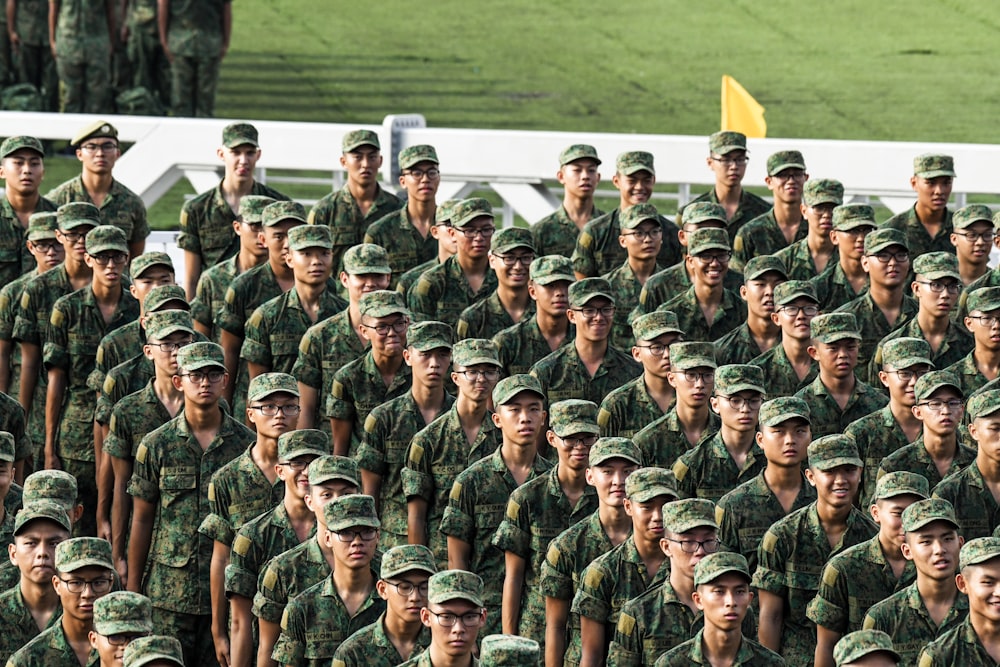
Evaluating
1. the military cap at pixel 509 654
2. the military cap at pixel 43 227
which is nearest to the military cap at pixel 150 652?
the military cap at pixel 509 654

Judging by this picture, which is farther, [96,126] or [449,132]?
[449,132]

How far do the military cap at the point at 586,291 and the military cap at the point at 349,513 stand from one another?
186 cm

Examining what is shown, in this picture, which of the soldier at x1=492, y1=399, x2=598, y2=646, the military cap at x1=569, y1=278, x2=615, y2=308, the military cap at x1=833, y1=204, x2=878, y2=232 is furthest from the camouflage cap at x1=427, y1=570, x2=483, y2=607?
the military cap at x1=833, y1=204, x2=878, y2=232

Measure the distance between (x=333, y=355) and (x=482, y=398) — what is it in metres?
0.99

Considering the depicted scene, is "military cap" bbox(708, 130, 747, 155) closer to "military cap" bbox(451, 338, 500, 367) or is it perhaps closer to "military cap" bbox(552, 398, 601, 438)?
"military cap" bbox(451, 338, 500, 367)

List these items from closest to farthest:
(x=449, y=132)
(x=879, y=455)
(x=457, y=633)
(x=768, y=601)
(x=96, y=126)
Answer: (x=457, y=633)
(x=768, y=601)
(x=879, y=455)
(x=96, y=126)
(x=449, y=132)

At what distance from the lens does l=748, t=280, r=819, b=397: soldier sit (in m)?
9.59

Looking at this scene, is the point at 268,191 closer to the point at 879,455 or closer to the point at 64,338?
the point at 64,338

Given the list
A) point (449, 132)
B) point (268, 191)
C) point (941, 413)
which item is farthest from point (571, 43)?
point (941, 413)

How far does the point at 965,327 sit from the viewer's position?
10.1m

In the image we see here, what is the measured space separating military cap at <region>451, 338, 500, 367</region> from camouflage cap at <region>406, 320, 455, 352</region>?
4.0 inches

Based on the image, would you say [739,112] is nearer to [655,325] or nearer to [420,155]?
[420,155]

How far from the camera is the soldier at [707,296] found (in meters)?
10.2

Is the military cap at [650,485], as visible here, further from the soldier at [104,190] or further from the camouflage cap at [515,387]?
the soldier at [104,190]
